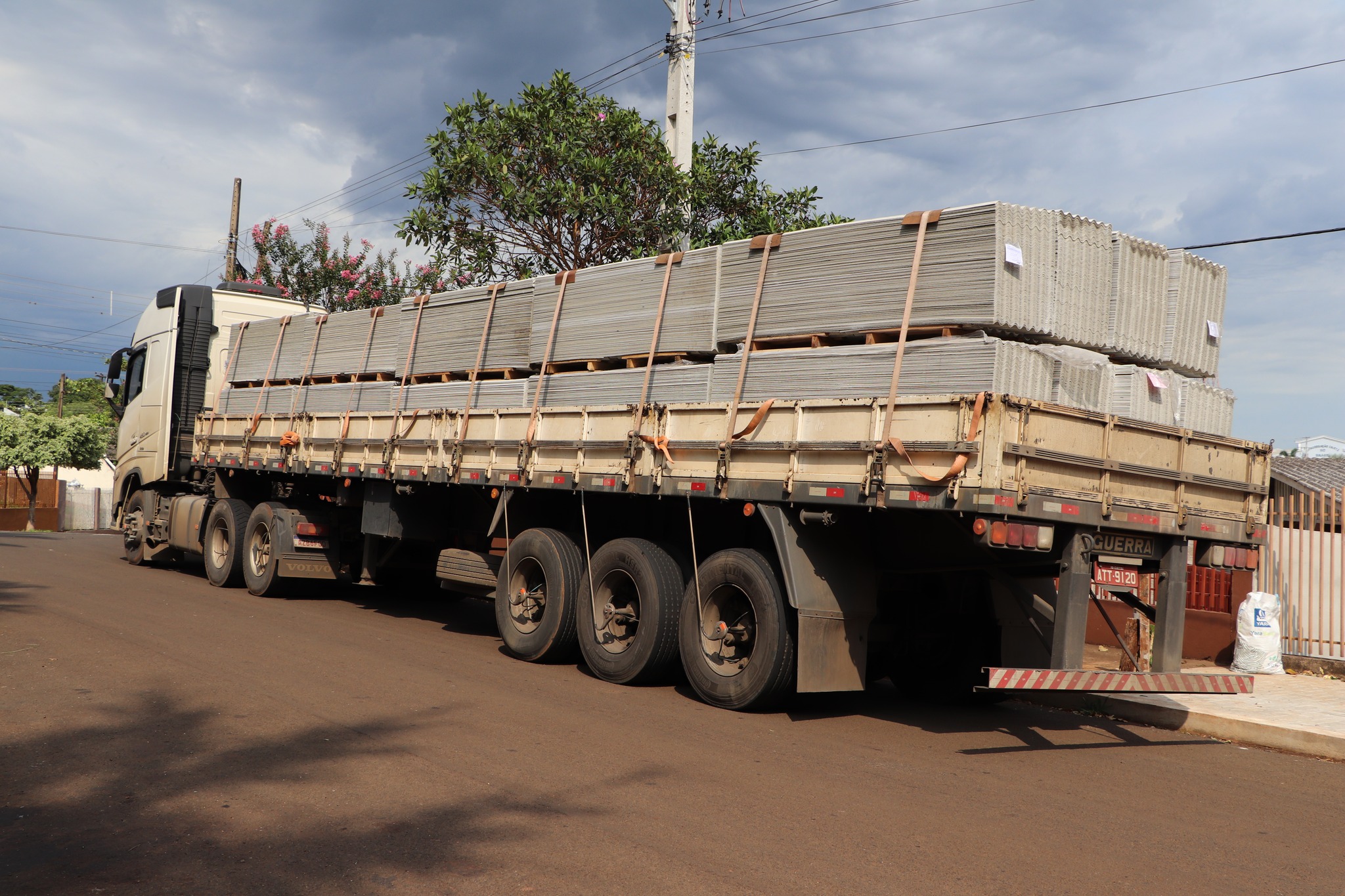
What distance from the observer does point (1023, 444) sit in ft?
19.5

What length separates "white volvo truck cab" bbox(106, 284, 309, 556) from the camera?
617 inches

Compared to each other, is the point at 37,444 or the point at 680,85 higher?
the point at 680,85

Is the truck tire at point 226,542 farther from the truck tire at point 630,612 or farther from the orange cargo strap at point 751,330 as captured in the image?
the orange cargo strap at point 751,330

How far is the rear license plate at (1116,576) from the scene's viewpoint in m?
6.73

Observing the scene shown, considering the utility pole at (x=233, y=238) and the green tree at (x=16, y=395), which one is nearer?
the utility pole at (x=233, y=238)

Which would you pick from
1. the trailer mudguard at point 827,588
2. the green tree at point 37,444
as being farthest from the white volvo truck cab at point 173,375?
the green tree at point 37,444

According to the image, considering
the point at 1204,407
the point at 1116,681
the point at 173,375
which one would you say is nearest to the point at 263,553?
the point at 173,375

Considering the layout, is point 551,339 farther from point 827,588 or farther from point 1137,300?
point 1137,300

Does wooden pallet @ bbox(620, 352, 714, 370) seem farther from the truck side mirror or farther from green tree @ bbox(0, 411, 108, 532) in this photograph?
green tree @ bbox(0, 411, 108, 532)

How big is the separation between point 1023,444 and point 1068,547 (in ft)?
2.69

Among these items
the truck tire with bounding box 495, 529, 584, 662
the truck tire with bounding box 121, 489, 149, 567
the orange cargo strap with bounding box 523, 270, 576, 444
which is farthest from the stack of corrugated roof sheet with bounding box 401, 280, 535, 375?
the truck tire with bounding box 121, 489, 149, 567

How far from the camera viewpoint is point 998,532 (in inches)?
234

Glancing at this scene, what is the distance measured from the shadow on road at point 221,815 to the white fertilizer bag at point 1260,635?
25.2 ft

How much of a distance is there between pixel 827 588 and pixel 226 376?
1167cm
